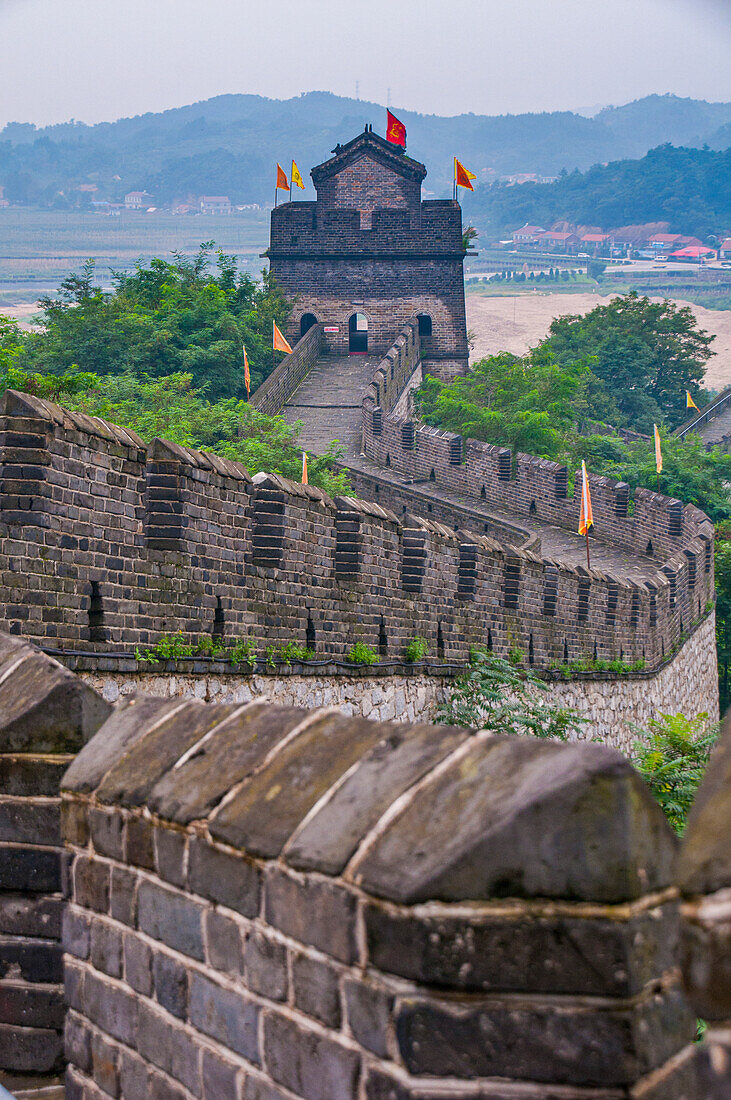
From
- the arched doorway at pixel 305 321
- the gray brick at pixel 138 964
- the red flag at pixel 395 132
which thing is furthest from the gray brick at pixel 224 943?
the red flag at pixel 395 132

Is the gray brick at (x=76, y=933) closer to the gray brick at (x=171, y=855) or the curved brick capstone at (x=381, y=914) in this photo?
the curved brick capstone at (x=381, y=914)

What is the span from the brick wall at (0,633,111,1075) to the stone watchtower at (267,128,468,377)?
45295 millimetres

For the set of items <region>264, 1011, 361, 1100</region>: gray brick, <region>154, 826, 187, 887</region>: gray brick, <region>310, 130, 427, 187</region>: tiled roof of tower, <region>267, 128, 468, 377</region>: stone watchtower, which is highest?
<region>310, 130, 427, 187</region>: tiled roof of tower

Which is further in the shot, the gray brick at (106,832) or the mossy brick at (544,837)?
the gray brick at (106,832)

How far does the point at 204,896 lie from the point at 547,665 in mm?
12487

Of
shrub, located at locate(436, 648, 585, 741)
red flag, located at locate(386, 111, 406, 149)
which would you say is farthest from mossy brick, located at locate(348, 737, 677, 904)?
red flag, located at locate(386, 111, 406, 149)

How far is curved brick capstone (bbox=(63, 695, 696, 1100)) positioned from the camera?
2.47 m

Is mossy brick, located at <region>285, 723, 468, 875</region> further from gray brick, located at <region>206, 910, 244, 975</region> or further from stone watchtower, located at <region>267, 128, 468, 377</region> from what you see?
A: stone watchtower, located at <region>267, 128, 468, 377</region>

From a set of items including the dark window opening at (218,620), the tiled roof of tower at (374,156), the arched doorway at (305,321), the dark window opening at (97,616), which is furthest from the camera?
the tiled roof of tower at (374,156)

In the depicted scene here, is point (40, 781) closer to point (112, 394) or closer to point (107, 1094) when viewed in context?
point (107, 1094)

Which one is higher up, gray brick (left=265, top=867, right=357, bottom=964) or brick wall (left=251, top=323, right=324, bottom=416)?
brick wall (left=251, top=323, right=324, bottom=416)

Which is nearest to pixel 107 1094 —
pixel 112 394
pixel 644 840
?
pixel 644 840

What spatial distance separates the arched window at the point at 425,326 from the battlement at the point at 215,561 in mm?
34684

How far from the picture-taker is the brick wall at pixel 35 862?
428 centimetres
